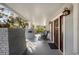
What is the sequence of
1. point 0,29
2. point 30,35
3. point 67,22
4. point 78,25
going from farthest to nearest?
point 30,35
point 67,22
point 0,29
point 78,25

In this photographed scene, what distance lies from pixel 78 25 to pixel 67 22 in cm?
139

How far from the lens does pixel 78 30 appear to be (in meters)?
3.63

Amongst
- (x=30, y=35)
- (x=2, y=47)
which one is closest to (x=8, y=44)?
(x=2, y=47)

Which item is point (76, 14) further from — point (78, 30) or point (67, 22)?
point (67, 22)

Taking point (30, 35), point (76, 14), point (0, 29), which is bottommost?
point (30, 35)

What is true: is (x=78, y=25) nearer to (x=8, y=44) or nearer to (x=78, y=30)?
(x=78, y=30)

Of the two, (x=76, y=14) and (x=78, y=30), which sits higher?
(x=76, y=14)
